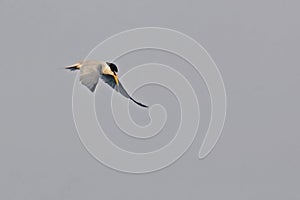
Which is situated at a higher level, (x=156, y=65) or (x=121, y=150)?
(x=156, y=65)

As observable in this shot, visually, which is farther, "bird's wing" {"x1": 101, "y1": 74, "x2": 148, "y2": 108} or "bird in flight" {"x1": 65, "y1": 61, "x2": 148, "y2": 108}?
"bird's wing" {"x1": 101, "y1": 74, "x2": 148, "y2": 108}

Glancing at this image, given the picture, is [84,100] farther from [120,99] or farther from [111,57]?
[111,57]

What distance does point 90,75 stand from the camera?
14.3 ft

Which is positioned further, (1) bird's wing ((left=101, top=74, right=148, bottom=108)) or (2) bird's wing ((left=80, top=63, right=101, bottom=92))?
(1) bird's wing ((left=101, top=74, right=148, bottom=108))

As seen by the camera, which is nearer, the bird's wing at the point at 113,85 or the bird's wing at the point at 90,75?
the bird's wing at the point at 90,75

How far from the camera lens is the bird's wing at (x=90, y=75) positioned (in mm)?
4301

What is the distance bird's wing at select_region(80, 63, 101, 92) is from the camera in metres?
4.30

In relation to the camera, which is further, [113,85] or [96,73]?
[113,85]

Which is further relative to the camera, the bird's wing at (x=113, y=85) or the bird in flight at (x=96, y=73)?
the bird's wing at (x=113, y=85)

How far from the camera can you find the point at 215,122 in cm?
643

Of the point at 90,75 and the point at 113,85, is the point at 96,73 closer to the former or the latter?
the point at 90,75

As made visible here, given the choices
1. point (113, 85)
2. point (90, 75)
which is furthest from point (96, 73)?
point (113, 85)

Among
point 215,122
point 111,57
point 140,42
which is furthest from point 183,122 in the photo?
point 111,57

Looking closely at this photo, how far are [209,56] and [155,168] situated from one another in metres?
0.82
